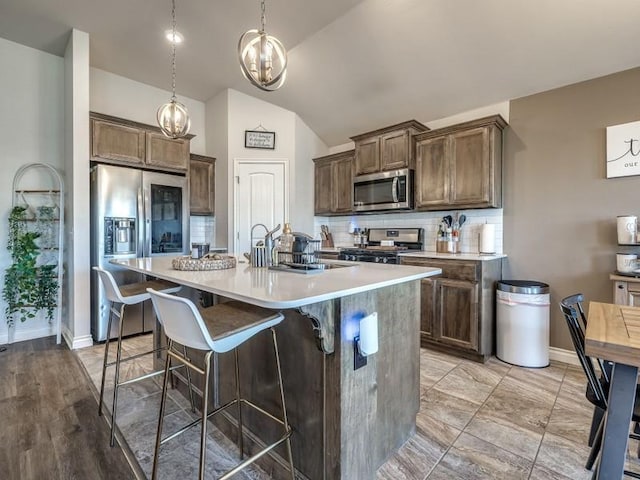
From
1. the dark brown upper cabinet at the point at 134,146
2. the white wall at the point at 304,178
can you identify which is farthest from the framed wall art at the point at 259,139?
the dark brown upper cabinet at the point at 134,146

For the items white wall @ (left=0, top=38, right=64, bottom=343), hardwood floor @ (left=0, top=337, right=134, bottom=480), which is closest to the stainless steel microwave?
hardwood floor @ (left=0, top=337, right=134, bottom=480)

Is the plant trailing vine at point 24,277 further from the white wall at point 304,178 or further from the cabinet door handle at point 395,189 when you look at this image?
the cabinet door handle at point 395,189

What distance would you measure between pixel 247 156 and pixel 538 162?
3.53m

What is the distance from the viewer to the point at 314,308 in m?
1.19

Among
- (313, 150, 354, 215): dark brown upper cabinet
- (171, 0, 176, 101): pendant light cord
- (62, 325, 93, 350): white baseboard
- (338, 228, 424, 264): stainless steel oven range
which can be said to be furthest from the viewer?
(313, 150, 354, 215): dark brown upper cabinet

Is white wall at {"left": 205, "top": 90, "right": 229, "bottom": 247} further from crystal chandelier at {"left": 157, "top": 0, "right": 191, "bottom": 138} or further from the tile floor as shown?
the tile floor

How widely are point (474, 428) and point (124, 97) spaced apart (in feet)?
16.9

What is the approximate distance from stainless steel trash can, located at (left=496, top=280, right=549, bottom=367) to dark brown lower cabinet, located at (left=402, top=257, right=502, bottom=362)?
18 cm

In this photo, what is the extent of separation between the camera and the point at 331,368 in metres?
1.30

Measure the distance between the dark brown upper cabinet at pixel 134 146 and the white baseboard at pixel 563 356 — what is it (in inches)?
179

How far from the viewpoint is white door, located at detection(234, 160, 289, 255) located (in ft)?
14.9

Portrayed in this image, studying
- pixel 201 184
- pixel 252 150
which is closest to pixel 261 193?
pixel 252 150

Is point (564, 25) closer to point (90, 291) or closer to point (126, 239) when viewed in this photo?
point (126, 239)

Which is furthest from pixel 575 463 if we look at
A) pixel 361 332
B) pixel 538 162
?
pixel 538 162
